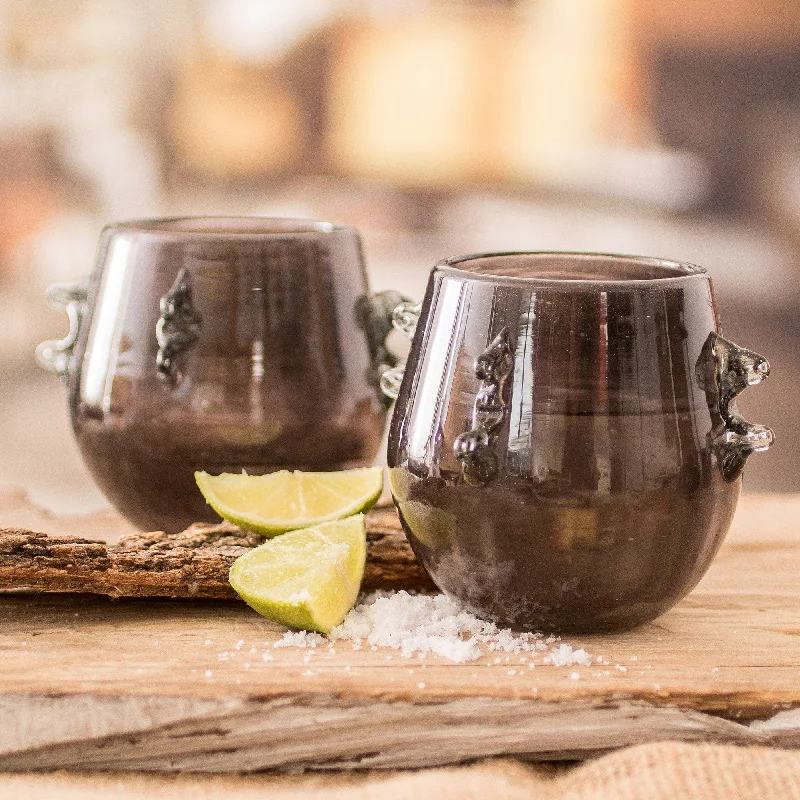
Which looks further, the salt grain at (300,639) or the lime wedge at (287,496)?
the lime wedge at (287,496)

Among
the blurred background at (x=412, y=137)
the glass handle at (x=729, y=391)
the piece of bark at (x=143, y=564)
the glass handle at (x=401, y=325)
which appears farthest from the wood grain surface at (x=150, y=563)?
the blurred background at (x=412, y=137)

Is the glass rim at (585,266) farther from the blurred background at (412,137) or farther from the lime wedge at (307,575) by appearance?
the blurred background at (412,137)

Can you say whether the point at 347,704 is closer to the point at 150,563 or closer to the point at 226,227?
the point at 150,563

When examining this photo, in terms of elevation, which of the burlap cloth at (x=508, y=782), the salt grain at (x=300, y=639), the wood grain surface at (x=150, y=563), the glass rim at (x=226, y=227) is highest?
the glass rim at (x=226, y=227)

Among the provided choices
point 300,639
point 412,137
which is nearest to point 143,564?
point 300,639

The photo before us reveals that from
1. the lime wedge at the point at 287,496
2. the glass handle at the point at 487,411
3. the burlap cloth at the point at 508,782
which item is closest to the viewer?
the burlap cloth at the point at 508,782

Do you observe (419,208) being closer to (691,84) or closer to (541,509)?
(691,84)

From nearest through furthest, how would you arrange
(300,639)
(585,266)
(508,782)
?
(508,782)
(300,639)
(585,266)

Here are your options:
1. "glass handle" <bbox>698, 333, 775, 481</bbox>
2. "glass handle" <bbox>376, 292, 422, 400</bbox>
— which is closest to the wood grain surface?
"glass handle" <bbox>376, 292, 422, 400</bbox>
